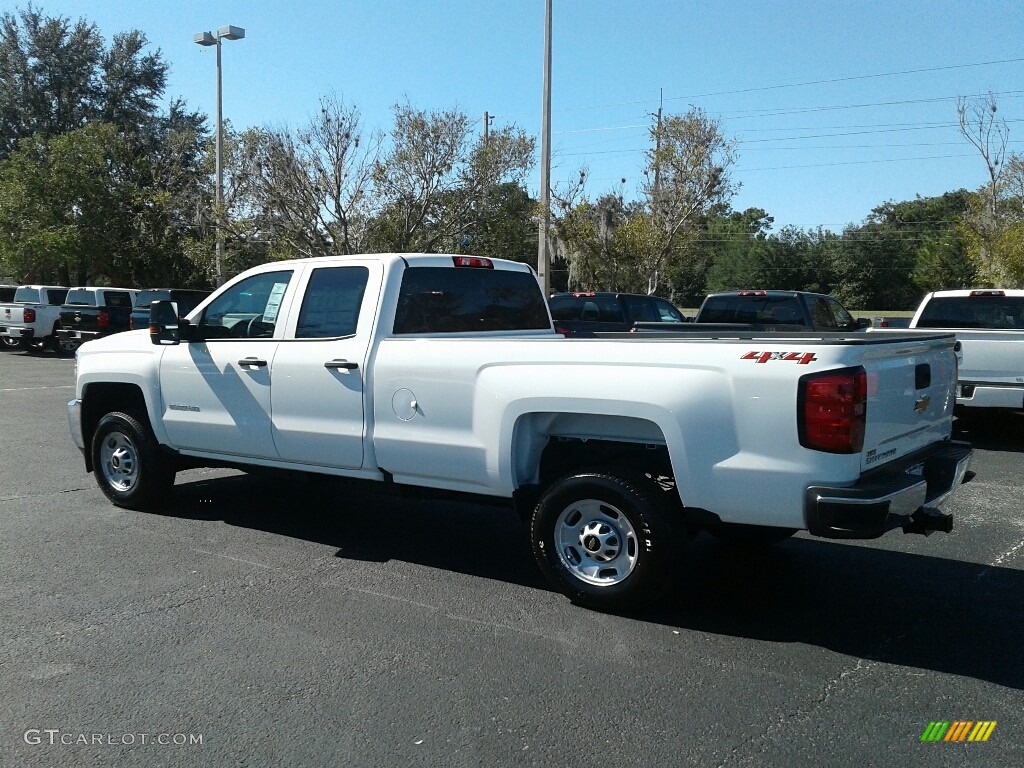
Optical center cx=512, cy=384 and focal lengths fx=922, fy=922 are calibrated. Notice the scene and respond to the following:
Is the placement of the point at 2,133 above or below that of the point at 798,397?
above

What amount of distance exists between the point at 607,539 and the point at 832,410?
4.62 ft

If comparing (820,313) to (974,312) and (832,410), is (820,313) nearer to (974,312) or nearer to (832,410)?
(974,312)

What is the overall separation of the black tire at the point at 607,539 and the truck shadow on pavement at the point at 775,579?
24 centimetres

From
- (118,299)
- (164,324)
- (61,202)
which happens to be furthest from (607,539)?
(61,202)

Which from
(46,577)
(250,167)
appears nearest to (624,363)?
(46,577)

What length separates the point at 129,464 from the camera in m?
Answer: 7.21

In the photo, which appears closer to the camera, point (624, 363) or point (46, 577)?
point (624, 363)

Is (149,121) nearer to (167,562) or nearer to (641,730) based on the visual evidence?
(167,562)

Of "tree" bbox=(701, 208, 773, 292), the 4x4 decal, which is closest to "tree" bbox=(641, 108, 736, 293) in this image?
the 4x4 decal

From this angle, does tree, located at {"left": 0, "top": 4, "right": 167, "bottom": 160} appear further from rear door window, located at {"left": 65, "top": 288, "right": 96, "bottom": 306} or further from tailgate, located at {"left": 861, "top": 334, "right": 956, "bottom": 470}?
tailgate, located at {"left": 861, "top": 334, "right": 956, "bottom": 470}

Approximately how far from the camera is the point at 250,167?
2447 cm

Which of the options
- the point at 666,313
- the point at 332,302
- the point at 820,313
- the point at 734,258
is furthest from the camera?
the point at 734,258

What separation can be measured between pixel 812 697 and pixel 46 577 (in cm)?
434

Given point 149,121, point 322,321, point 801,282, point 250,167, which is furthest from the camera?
point 801,282
